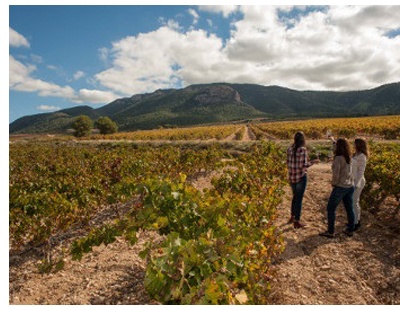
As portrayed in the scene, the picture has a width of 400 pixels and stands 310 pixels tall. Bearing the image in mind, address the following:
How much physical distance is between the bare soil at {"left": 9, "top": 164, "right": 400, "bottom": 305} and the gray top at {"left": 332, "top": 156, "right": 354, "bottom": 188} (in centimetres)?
118

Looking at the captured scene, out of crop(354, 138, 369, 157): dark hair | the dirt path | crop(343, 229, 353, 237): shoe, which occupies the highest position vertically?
crop(354, 138, 369, 157): dark hair

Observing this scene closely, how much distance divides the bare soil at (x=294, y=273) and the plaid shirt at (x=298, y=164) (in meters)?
1.18

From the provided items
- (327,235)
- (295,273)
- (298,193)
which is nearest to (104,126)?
(298,193)

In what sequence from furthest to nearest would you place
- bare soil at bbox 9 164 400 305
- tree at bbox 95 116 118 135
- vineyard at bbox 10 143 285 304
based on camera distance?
1. tree at bbox 95 116 118 135
2. bare soil at bbox 9 164 400 305
3. vineyard at bbox 10 143 285 304

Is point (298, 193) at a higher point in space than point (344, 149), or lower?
lower

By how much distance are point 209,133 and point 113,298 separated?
4128 centimetres

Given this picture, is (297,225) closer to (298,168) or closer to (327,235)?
(327,235)

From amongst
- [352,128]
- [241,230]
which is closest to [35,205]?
[241,230]

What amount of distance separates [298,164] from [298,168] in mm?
91

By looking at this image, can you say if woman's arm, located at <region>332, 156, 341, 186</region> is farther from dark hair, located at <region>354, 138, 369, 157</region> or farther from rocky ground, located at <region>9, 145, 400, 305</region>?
rocky ground, located at <region>9, 145, 400, 305</region>

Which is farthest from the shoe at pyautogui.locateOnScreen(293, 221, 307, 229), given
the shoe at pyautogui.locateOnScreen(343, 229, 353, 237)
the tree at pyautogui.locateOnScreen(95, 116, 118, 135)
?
the tree at pyautogui.locateOnScreen(95, 116, 118, 135)

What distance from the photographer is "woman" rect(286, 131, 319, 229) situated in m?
6.77

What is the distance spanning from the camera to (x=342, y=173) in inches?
242

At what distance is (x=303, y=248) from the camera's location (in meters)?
6.04
